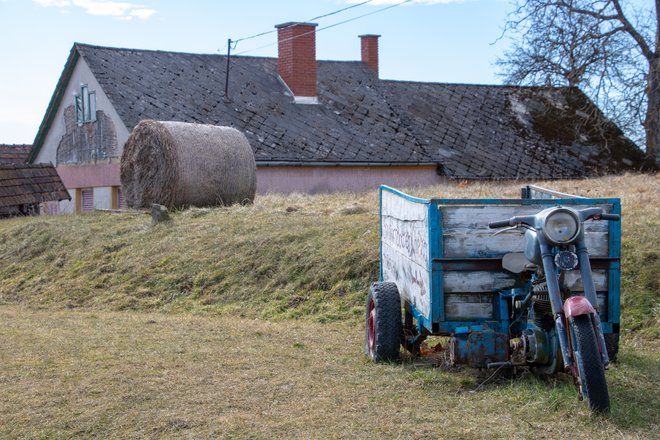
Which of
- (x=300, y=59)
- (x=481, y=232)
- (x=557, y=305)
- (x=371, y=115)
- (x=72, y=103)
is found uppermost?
(x=300, y=59)

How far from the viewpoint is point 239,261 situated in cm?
1271

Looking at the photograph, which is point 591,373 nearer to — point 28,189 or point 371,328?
point 371,328

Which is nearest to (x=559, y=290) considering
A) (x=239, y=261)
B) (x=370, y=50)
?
(x=239, y=261)

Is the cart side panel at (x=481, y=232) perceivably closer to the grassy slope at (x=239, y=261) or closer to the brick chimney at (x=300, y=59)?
the grassy slope at (x=239, y=261)

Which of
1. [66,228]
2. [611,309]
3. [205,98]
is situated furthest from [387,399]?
[205,98]

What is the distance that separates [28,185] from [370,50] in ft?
47.6

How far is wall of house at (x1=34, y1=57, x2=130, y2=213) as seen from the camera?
26156 mm

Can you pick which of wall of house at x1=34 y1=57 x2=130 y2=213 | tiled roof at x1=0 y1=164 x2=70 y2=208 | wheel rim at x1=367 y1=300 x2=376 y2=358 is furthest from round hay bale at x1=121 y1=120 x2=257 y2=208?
wheel rim at x1=367 y1=300 x2=376 y2=358

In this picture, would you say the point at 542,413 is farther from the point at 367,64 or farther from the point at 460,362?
the point at 367,64

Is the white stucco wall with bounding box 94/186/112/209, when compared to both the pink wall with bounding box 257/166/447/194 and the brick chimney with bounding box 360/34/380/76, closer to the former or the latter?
the pink wall with bounding box 257/166/447/194

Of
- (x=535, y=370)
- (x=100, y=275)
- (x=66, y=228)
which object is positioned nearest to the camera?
(x=535, y=370)

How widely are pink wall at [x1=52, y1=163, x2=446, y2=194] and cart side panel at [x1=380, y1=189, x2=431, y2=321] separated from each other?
16.6m

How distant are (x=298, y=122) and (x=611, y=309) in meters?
21.7

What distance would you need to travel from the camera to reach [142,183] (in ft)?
62.3
